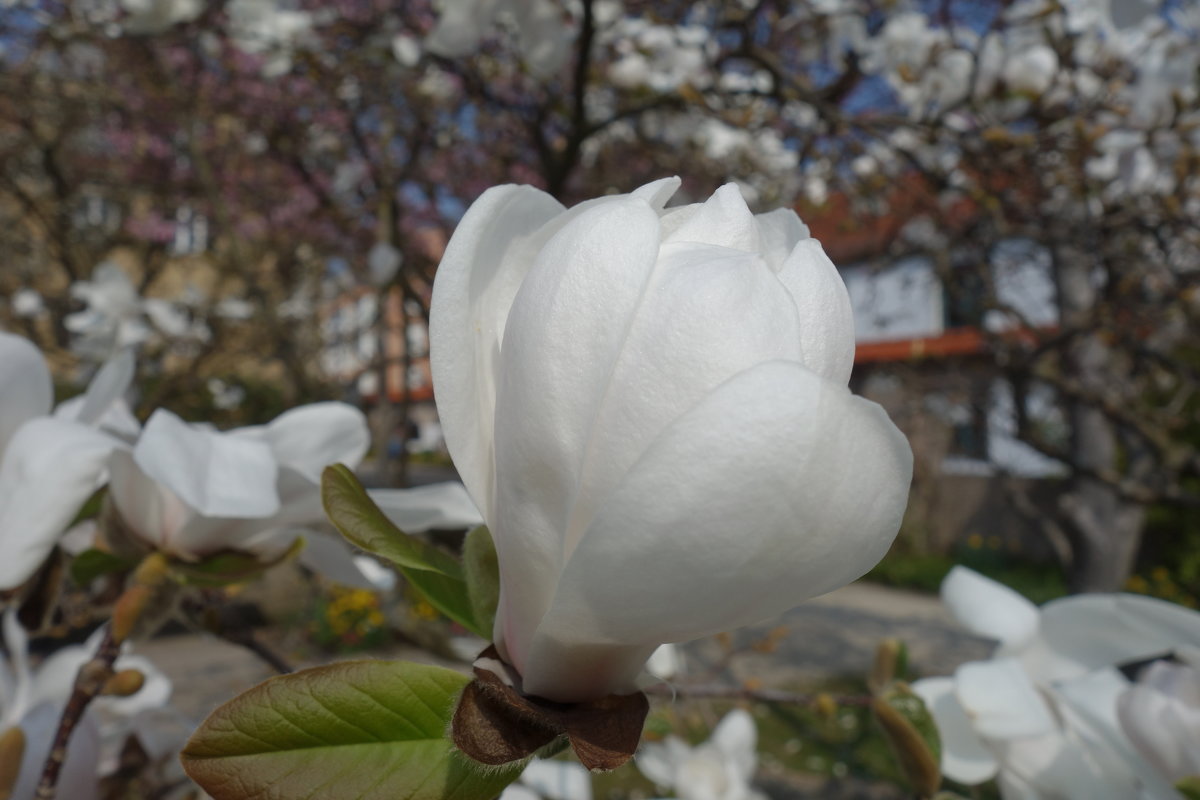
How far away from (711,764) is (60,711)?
1012 millimetres

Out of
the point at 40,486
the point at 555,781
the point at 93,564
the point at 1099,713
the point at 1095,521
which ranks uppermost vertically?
the point at 40,486

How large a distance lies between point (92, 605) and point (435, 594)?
1.30 ft

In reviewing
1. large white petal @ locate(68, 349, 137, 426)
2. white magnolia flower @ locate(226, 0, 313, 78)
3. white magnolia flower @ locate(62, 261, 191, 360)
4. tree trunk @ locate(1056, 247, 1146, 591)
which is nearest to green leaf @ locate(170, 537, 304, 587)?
large white petal @ locate(68, 349, 137, 426)

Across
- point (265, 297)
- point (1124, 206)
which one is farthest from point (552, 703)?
point (265, 297)

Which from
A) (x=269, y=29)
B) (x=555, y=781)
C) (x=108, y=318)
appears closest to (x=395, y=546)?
(x=555, y=781)

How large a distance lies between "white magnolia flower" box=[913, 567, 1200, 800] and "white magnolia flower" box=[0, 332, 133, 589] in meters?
0.61

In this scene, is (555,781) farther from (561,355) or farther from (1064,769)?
(561,355)

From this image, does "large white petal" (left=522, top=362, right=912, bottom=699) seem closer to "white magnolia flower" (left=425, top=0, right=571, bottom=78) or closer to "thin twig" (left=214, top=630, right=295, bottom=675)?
"thin twig" (left=214, top=630, right=295, bottom=675)

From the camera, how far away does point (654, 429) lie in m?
0.28

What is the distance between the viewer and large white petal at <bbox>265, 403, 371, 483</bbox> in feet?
1.89

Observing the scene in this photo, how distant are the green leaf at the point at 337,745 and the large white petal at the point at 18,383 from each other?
12.6 inches

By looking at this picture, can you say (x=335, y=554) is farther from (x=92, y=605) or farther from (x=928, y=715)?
(x=928, y=715)

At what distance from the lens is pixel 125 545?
0.55 metres

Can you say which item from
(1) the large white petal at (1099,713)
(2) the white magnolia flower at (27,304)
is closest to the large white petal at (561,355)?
(1) the large white petal at (1099,713)
